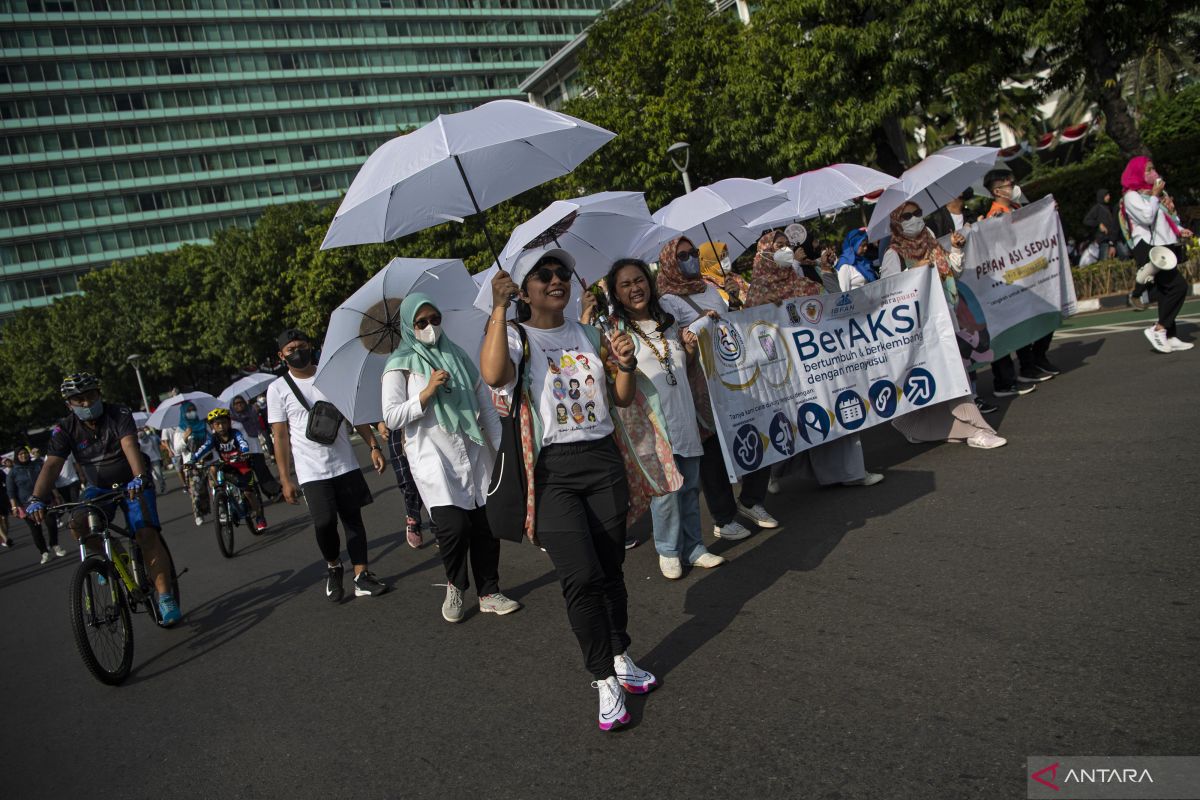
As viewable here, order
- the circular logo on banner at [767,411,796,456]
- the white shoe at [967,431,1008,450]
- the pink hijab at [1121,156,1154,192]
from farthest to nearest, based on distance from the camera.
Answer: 1. the pink hijab at [1121,156,1154,192]
2. the white shoe at [967,431,1008,450]
3. the circular logo on banner at [767,411,796,456]

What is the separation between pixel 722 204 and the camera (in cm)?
779

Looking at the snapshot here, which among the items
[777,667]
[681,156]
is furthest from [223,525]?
[681,156]

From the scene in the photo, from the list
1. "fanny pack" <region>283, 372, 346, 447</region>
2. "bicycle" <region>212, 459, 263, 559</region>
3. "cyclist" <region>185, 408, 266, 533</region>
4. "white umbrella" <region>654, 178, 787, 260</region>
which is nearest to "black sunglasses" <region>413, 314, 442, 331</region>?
"fanny pack" <region>283, 372, 346, 447</region>

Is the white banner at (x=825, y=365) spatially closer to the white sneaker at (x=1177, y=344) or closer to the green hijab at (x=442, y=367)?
the green hijab at (x=442, y=367)

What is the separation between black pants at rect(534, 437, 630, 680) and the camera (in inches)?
148

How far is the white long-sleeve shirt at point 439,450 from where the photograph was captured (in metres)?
5.37

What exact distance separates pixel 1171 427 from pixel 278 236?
1863 inches

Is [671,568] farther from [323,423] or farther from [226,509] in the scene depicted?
[226,509]

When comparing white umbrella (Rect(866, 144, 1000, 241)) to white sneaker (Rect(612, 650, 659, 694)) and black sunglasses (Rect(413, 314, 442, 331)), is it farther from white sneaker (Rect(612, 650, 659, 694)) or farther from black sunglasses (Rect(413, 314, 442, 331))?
white sneaker (Rect(612, 650, 659, 694))

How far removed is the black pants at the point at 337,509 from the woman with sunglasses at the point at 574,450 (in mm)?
3301

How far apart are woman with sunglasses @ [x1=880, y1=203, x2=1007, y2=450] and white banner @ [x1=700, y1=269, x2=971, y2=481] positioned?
0.22 metres

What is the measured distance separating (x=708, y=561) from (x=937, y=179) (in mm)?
4980

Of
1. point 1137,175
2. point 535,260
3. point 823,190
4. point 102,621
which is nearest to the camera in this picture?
point 535,260

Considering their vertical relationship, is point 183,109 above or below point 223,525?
above
